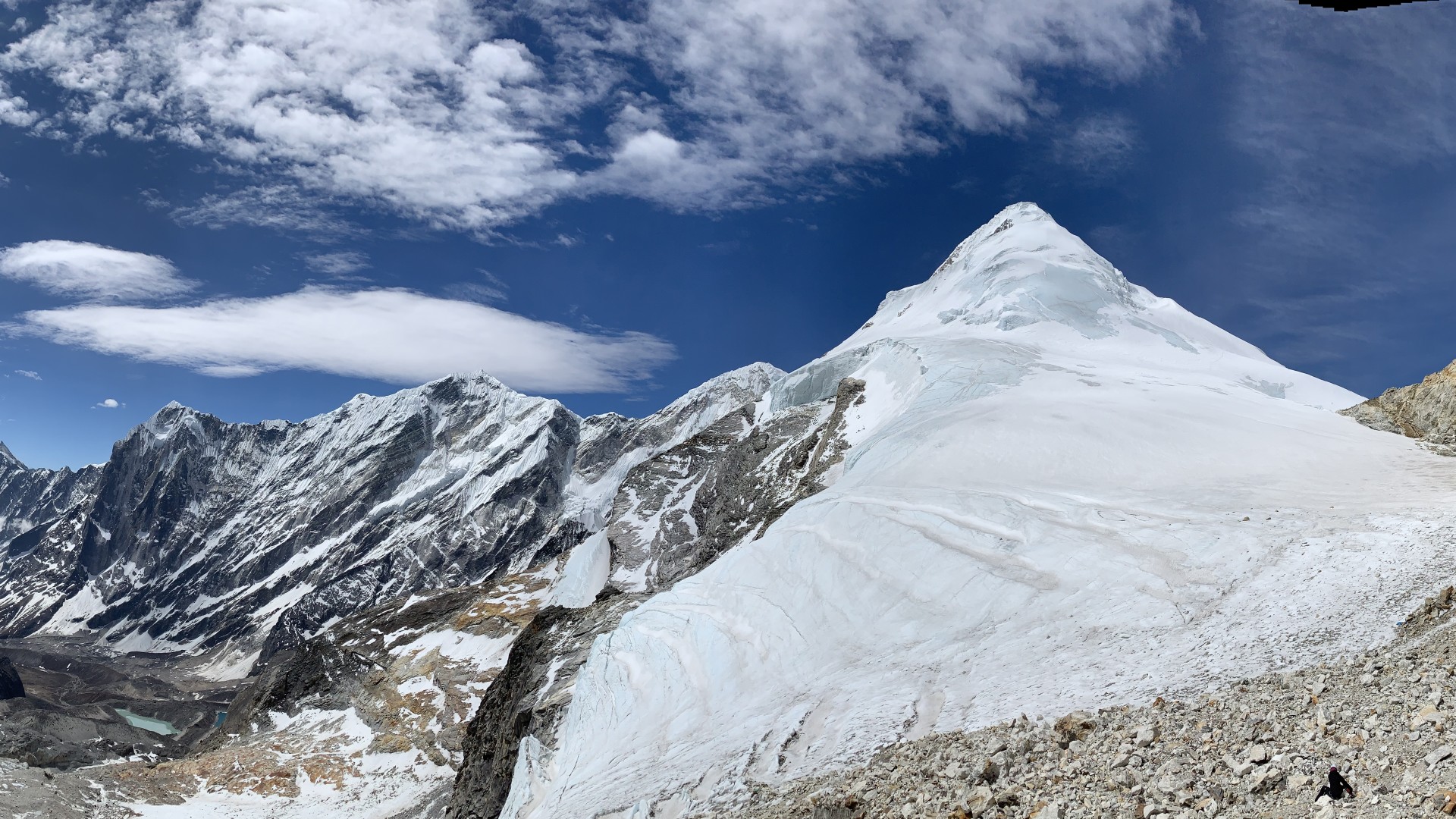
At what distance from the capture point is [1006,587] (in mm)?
19875

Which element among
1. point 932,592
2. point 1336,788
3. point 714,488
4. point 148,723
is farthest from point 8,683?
point 1336,788

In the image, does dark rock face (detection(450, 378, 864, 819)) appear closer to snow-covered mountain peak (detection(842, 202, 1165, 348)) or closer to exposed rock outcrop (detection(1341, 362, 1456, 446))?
snow-covered mountain peak (detection(842, 202, 1165, 348))

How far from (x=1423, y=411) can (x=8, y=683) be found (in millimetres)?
247866

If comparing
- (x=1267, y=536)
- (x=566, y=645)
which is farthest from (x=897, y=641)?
(x=566, y=645)

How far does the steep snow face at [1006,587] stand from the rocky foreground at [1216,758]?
1924 millimetres

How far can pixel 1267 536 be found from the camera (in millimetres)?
18922

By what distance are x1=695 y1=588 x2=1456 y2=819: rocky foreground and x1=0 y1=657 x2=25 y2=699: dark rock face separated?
232 metres

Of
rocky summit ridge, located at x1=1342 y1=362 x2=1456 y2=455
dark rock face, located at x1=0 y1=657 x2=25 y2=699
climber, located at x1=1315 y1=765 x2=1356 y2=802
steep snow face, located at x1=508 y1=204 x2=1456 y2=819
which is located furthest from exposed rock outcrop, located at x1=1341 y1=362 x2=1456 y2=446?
dark rock face, located at x1=0 y1=657 x2=25 y2=699

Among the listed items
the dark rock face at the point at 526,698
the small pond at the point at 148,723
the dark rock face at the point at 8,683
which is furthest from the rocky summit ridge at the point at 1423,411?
the dark rock face at the point at 8,683

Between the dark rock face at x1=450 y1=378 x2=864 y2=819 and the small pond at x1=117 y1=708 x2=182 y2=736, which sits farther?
the small pond at x1=117 y1=708 x2=182 y2=736

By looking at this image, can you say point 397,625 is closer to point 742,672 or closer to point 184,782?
point 184,782

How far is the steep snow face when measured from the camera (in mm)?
14289

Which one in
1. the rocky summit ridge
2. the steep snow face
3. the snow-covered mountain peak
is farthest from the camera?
the snow-covered mountain peak

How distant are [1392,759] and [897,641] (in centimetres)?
1233
